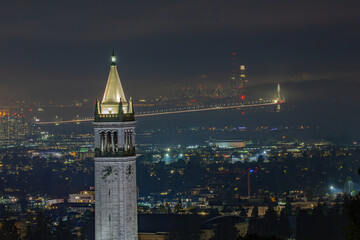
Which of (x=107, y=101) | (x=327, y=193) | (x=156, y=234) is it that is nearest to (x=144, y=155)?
(x=327, y=193)

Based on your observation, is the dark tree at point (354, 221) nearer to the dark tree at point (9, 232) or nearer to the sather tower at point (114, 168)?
the sather tower at point (114, 168)

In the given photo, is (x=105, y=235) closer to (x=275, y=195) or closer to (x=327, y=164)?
(x=275, y=195)

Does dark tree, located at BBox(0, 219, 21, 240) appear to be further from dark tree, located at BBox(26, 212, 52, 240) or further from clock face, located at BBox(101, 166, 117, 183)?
clock face, located at BBox(101, 166, 117, 183)

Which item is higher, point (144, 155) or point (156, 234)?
point (144, 155)

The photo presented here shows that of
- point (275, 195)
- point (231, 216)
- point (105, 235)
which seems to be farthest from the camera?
point (275, 195)

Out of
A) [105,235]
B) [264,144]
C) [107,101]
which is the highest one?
[264,144]

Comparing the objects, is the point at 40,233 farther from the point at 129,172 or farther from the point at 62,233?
the point at 129,172

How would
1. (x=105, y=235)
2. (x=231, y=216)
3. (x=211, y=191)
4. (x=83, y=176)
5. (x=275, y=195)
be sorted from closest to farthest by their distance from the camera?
(x=105, y=235), (x=231, y=216), (x=275, y=195), (x=211, y=191), (x=83, y=176)
